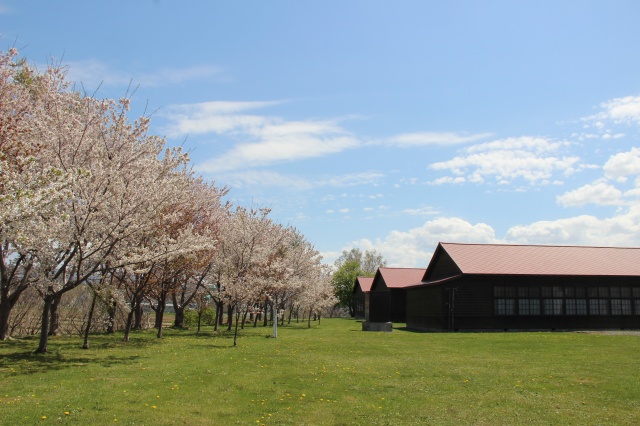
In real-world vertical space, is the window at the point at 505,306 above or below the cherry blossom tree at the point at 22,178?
below

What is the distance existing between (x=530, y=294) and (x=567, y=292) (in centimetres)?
308

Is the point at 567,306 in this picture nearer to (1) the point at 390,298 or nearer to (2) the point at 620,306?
(2) the point at 620,306

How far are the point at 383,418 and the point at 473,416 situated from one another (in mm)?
1898

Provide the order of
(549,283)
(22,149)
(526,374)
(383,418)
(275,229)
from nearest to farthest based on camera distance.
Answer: (383,418) < (526,374) < (22,149) < (549,283) < (275,229)

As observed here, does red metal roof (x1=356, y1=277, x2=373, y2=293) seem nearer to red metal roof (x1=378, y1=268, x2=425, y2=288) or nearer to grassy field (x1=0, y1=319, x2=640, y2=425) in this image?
red metal roof (x1=378, y1=268, x2=425, y2=288)

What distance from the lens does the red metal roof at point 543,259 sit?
3788 centimetres

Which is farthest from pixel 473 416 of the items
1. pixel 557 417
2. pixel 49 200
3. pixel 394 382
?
pixel 49 200

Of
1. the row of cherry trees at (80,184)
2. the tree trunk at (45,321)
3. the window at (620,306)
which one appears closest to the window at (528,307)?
the window at (620,306)

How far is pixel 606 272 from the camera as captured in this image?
38.4m

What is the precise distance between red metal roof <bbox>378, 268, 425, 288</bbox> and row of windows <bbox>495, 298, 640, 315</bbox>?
19970mm

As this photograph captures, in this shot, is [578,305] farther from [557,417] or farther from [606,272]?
[557,417]

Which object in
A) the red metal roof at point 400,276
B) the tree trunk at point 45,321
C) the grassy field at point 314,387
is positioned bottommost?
the grassy field at point 314,387

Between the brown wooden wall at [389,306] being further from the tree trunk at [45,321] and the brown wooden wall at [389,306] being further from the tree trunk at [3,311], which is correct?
the tree trunk at [45,321]

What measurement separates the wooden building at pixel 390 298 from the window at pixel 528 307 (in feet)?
63.1
